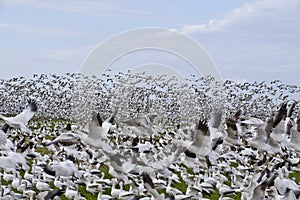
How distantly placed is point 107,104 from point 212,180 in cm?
2395

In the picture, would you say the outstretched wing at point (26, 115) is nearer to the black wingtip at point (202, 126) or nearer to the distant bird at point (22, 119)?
the distant bird at point (22, 119)

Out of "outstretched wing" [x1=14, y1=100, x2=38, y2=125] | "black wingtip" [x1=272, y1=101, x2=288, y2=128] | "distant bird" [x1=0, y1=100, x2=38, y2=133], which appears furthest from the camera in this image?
"outstretched wing" [x1=14, y1=100, x2=38, y2=125]

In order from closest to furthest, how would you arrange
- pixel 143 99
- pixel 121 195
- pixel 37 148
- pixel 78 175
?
pixel 121 195 < pixel 78 175 < pixel 37 148 < pixel 143 99

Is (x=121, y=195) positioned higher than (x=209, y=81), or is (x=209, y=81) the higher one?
(x=209, y=81)

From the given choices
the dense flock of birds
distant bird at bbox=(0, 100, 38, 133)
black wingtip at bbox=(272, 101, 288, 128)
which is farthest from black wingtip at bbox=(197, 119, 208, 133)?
distant bird at bbox=(0, 100, 38, 133)

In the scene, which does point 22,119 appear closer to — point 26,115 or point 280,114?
point 26,115

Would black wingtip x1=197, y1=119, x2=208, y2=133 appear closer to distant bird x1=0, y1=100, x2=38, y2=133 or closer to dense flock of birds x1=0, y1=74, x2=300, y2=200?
dense flock of birds x1=0, y1=74, x2=300, y2=200

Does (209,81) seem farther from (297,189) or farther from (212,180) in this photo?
(297,189)

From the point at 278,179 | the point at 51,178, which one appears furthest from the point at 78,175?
the point at 278,179

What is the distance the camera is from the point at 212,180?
17.7 meters

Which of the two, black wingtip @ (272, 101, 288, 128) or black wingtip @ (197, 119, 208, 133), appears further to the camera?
black wingtip @ (272, 101, 288, 128)

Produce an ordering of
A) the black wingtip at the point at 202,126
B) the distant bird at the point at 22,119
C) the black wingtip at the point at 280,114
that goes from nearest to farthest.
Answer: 1. the black wingtip at the point at 202,126
2. the black wingtip at the point at 280,114
3. the distant bird at the point at 22,119

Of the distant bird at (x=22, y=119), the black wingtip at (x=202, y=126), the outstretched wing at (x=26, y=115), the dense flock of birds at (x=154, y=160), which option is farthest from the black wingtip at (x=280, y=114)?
the outstretched wing at (x=26, y=115)

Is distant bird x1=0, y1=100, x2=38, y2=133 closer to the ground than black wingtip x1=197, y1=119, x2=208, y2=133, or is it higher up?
closer to the ground
